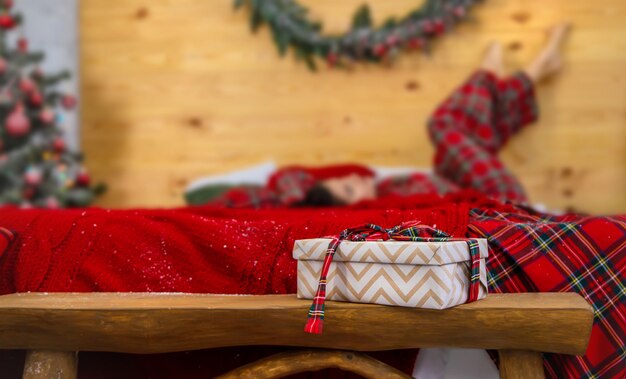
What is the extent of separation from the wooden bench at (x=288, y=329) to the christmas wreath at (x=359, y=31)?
1741 mm

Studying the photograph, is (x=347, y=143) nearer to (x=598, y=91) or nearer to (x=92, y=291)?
(x=598, y=91)

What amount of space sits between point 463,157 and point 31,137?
1519 mm

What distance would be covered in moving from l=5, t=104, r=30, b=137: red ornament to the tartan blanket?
1.83m

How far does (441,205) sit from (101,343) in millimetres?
585

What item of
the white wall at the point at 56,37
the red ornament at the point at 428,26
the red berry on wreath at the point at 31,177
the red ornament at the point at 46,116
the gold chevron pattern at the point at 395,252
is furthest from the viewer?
the white wall at the point at 56,37

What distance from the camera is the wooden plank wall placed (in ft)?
8.11

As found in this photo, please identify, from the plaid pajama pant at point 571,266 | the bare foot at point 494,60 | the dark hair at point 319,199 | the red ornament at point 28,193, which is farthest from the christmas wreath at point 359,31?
the plaid pajama pant at point 571,266

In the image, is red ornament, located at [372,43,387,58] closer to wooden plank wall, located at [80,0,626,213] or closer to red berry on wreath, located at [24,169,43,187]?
wooden plank wall, located at [80,0,626,213]

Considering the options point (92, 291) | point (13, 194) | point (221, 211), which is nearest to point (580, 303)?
point (221, 211)

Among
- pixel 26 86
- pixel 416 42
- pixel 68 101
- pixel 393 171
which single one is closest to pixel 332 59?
pixel 416 42

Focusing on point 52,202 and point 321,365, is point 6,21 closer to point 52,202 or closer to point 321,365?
point 52,202

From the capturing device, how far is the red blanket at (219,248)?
96 cm

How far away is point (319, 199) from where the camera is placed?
6.76 feet

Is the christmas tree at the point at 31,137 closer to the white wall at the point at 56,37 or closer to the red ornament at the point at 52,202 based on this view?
the red ornament at the point at 52,202
